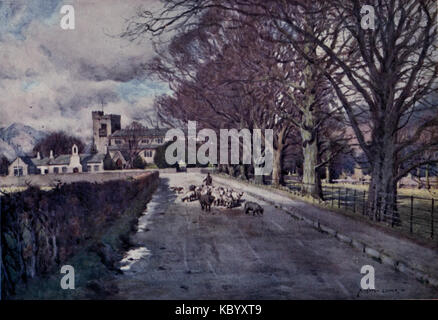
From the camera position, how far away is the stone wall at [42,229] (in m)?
6.49

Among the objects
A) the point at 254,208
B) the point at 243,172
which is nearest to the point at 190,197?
the point at 254,208

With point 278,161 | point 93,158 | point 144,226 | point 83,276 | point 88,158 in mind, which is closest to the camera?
point 83,276

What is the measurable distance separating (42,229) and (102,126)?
8.05 meters

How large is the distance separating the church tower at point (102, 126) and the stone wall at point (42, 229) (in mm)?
3027

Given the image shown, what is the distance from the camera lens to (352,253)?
33.7 feet

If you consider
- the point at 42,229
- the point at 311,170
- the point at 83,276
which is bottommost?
the point at 83,276

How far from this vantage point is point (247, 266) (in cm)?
893

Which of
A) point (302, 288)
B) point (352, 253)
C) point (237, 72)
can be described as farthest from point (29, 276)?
point (237, 72)

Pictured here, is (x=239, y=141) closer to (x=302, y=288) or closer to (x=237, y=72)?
(x=237, y=72)

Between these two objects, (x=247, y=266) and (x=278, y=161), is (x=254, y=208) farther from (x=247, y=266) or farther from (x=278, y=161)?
(x=278, y=161)

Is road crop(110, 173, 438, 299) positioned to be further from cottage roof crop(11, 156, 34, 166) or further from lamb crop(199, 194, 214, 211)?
lamb crop(199, 194, 214, 211)

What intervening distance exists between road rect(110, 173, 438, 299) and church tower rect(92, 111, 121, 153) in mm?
3610

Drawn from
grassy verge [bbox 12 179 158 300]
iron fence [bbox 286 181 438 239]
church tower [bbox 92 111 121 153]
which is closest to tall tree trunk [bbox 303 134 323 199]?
iron fence [bbox 286 181 438 239]

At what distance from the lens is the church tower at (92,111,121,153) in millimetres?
13347
